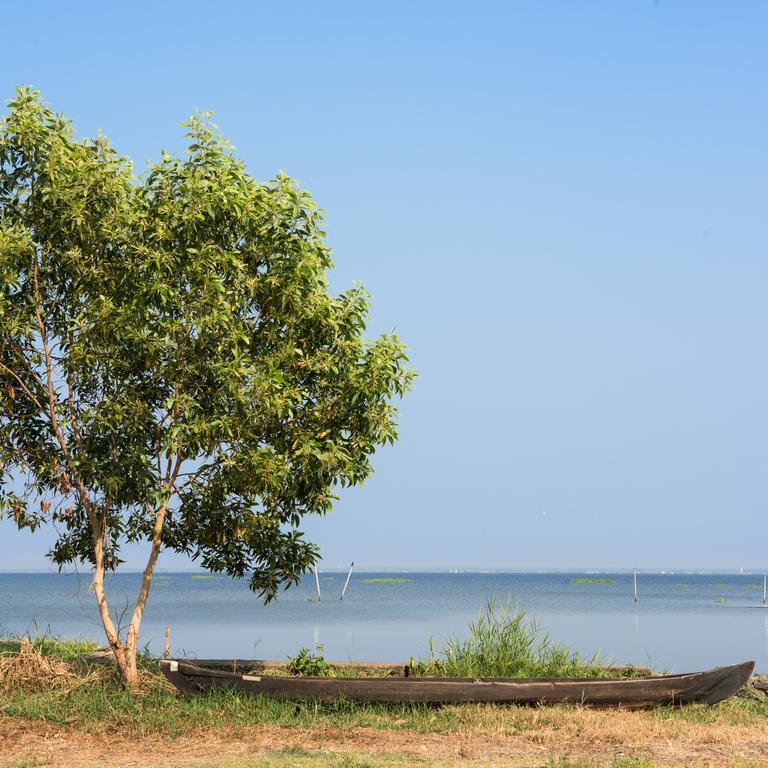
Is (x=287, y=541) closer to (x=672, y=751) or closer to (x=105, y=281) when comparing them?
(x=105, y=281)

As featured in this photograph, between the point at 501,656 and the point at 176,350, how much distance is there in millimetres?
7289

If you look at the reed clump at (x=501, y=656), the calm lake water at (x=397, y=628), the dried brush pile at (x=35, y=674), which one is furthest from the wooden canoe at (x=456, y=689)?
the calm lake water at (x=397, y=628)

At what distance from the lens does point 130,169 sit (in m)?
15.8

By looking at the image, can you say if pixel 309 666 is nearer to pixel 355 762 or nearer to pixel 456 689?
pixel 456 689

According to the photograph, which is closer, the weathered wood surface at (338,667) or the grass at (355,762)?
the grass at (355,762)

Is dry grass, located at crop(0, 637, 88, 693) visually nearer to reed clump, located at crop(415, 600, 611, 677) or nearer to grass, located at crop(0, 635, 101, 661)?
grass, located at crop(0, 635, 101, 661)

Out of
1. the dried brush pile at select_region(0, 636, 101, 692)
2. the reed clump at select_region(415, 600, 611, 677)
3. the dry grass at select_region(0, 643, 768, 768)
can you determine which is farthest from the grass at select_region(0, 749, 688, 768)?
the reed clump at select_region(415, 600, 611, 677)

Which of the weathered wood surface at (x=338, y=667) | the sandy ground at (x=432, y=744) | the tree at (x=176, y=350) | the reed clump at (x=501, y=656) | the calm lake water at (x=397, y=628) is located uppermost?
the tree at (x=176, y=350)

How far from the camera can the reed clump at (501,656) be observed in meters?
16.2

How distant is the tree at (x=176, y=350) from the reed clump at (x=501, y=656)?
2917mm

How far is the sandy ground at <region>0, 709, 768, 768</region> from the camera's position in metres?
11.5

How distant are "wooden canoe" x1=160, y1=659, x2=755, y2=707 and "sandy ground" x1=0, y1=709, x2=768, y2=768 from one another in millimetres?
687

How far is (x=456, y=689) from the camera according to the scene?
46.5ft

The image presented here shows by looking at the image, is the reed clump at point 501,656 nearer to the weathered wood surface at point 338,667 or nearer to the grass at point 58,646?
the weathered wood surface at point 338,667
